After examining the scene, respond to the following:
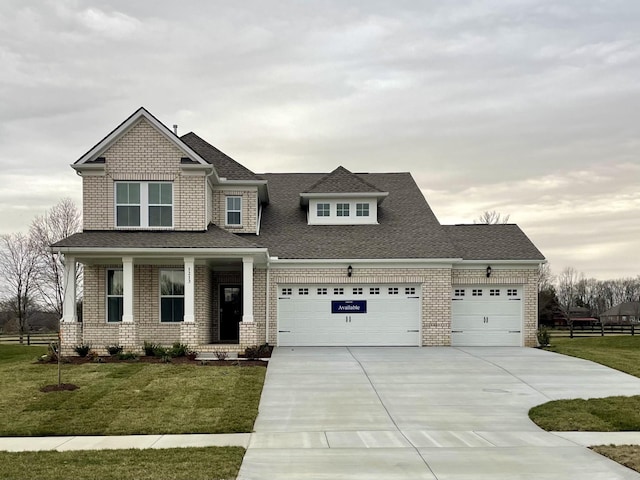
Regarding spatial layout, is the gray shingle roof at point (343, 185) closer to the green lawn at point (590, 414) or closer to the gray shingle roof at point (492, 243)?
the gray shingle roof at point (492, 243)

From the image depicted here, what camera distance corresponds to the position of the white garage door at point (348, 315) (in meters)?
24.0

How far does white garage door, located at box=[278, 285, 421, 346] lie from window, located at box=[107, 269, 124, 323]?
557 cm

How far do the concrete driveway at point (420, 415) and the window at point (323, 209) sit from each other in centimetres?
639

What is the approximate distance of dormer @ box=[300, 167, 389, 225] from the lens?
2641 cm

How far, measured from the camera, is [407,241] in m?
25.0

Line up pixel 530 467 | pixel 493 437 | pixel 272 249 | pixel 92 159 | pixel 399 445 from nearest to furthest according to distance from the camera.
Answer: pixel 530 467, pixel 399 445, pixel 493 437, pixel 92 159, pixel 272 249

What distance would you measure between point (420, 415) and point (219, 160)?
1526 centimetres

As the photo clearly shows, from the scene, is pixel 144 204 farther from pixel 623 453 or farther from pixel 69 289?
pixel 623 453

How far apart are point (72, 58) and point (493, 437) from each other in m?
16.7

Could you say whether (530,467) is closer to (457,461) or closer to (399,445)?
(457,461)

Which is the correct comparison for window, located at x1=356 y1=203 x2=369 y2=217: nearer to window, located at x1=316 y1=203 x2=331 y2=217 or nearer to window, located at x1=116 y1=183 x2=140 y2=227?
window, located at x1=316 y1=203 x2=331 y2=217

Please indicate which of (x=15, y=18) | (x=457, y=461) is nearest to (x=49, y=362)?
(x=15, y=18)

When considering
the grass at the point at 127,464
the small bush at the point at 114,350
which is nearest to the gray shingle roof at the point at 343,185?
the small bush at the point at 114,350

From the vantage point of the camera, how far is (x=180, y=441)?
36.4 feet
